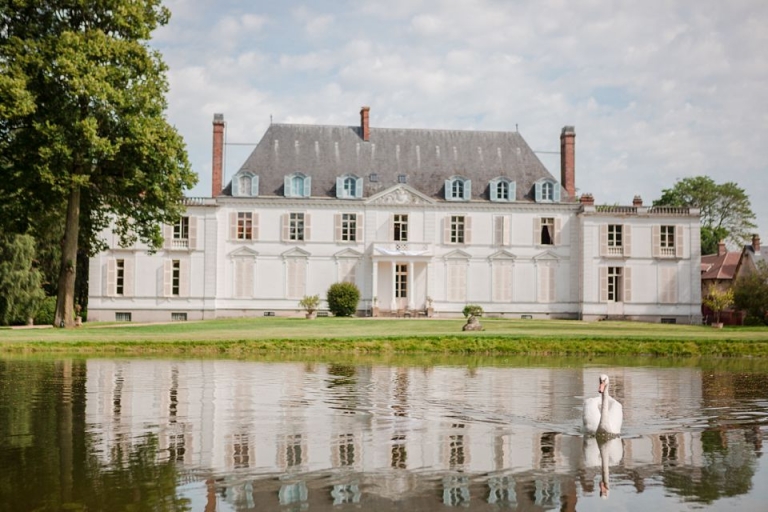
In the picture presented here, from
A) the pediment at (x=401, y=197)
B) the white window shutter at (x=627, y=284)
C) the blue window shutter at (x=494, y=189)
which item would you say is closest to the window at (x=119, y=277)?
the pediment at (x=401, y=197)

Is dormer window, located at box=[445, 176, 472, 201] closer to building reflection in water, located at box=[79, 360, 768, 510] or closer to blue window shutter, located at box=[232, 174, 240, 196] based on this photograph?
blue window shutter, located at box=[232, 174, 240, 196]

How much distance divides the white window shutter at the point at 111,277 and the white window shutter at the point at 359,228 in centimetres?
1161

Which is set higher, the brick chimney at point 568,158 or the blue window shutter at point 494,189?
the brick chimney at point 568,158

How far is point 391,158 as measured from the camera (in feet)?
141

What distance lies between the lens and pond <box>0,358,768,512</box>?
676 cm

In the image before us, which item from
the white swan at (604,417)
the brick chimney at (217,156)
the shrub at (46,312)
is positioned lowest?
the white swan at (604,417)

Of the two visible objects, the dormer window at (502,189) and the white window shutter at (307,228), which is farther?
the dormer window at (502,189)

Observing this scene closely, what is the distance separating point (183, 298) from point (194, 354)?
1980 centimetres

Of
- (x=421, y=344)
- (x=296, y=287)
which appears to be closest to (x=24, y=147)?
(x=421, y=344)

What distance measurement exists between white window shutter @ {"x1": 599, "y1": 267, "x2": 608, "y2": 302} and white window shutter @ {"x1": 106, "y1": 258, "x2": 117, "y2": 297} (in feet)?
77.3

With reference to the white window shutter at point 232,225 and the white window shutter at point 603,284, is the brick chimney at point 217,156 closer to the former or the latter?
the white window shutter at point 232,225

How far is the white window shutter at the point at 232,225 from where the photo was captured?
40.9 m

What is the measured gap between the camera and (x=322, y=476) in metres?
7.40

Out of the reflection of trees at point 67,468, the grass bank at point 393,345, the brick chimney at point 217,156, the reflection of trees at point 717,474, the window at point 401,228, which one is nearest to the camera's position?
the reflection of trees at point 67,468
